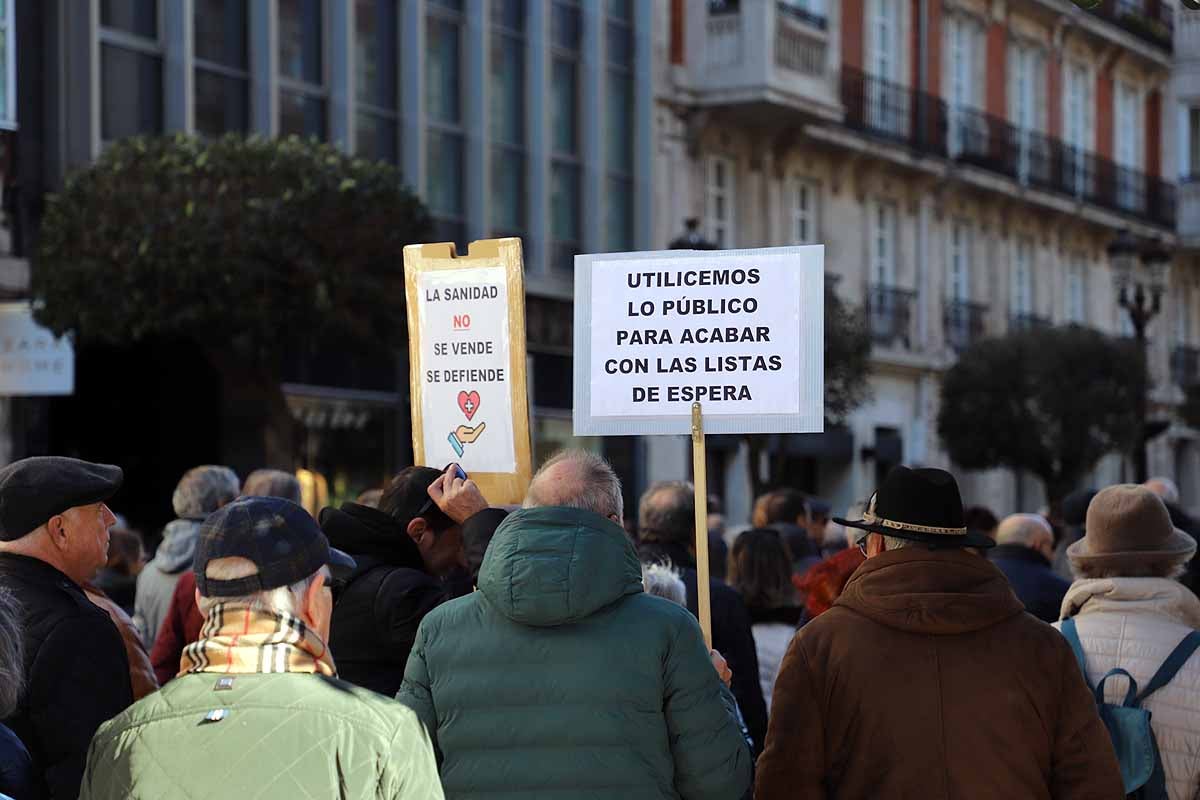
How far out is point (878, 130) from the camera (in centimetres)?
3328

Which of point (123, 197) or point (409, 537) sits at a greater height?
point (123, 197)

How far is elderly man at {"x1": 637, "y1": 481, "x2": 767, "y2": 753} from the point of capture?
682 cm

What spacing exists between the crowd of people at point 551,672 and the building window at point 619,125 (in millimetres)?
22280

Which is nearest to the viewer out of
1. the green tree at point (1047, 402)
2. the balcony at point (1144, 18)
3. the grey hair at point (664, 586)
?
the grey hair at point (664, 586)

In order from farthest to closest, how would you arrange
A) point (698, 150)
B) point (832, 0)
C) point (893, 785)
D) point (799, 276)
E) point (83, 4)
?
point (832, 0) < point (698, 150) < point (83, 4) < point (799, 276) < point (893, 785)

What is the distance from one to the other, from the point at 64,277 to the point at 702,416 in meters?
11.8

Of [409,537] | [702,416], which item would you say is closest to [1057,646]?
[702,416]

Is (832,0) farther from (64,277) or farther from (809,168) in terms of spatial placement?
(64,277)

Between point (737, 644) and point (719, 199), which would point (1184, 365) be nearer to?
point (719, 199)

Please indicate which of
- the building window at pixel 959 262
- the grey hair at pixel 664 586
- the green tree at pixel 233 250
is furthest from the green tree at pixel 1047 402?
the grey hair at pixel 664 586

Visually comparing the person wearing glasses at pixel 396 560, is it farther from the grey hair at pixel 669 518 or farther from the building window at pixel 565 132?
the building window at pixel 565 132

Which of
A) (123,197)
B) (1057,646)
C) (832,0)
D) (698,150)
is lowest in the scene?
(1057,646)

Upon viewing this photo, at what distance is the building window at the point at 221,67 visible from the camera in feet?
68.6

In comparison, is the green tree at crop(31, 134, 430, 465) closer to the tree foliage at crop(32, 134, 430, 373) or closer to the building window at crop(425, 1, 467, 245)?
the tree foliage at crop(32, 134, 430, 373)
